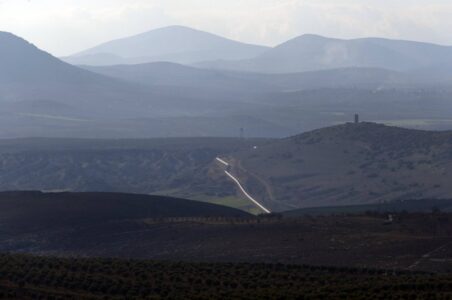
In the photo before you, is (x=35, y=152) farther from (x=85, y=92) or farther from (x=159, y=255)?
(x=85, y=92)

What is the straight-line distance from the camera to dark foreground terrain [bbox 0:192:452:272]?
3828 centimetres

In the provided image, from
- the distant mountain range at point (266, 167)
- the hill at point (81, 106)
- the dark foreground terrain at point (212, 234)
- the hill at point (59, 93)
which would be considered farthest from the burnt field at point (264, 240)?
the hill at point (59, 93)

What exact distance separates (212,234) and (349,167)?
37998 mm

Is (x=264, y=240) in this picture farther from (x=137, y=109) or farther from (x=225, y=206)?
(x=137, y=109)

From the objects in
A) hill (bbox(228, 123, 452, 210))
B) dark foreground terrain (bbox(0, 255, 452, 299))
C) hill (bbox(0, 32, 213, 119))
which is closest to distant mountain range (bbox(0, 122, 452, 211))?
hill (bbox(228, 123, 452, 210))

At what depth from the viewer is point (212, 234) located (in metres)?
44.2

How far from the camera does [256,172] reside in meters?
82.5

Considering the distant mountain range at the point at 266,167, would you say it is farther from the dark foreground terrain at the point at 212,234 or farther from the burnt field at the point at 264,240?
the burnt field at the point at 264,240

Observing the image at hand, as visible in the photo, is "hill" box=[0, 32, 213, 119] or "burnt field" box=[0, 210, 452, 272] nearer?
"burnt field" box=[0, 210, 452, 272]

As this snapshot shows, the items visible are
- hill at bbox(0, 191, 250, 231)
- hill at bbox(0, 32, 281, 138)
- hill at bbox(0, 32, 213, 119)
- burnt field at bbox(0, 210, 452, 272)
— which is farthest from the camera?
hill at bbox(0, 32, 213, 119)

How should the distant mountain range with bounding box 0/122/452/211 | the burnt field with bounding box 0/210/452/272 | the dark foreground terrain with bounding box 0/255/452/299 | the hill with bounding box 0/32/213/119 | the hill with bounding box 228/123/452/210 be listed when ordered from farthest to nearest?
the hill with bounding box 0/32/213/119 < the distant mountain range with bounding box 0/122/452/211 < the hill with bounding box 228/123/452/210 < the burnt field with bounding box 0/210/452/272 < the dark foreground terrain with bounding box 0/255/452/299

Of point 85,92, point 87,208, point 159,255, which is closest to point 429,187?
point 87,208

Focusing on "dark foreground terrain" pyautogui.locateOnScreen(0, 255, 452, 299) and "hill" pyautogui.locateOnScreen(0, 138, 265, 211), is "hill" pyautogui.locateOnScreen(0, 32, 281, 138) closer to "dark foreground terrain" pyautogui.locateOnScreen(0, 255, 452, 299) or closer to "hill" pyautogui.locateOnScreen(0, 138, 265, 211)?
"hill" pyautogui.locateOnScreen(0, 138, 265, 211)

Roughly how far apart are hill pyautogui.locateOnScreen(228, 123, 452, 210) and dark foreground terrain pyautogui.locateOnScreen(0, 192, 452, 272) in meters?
19.8
